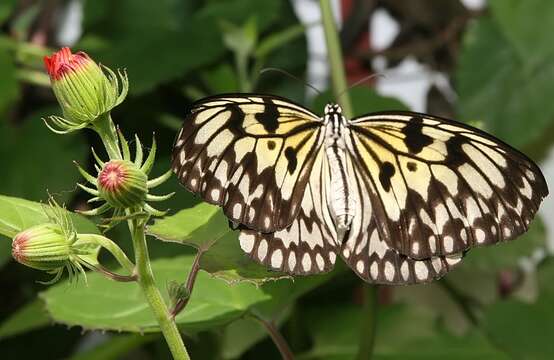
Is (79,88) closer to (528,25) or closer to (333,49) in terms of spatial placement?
(333,49)

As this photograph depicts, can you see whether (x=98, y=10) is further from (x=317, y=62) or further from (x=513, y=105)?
(x=513, y=105)

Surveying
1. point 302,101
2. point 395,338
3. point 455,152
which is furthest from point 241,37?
point 455,152

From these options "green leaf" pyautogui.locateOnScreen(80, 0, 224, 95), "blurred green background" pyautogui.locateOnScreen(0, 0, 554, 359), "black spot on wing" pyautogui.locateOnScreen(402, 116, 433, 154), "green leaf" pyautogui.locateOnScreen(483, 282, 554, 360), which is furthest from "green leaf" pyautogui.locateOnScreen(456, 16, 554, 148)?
"black spot on wing" pyautogui.locateOnScreen(402, 116, 433, 154)

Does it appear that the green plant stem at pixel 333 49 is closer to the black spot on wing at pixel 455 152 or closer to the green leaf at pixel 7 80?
the black spot on wing at pixel 455 152

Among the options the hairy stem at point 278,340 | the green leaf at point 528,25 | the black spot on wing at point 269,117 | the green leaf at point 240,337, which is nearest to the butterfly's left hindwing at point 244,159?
the black spot on wing at point 269,117

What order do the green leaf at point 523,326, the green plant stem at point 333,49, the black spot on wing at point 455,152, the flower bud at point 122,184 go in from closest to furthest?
the flower bud at point 122,184, the black spot on wing at point 455,152, the green plant stem at point 333,49, the green leaf at point 523,326

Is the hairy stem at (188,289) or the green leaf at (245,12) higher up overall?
the green leaf at (245,12)

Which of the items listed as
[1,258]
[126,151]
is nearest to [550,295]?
[1,258]

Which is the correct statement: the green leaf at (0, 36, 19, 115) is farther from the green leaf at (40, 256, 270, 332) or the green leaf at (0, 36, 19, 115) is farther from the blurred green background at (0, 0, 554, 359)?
the green leaf at (40, 256, 270, 332)
